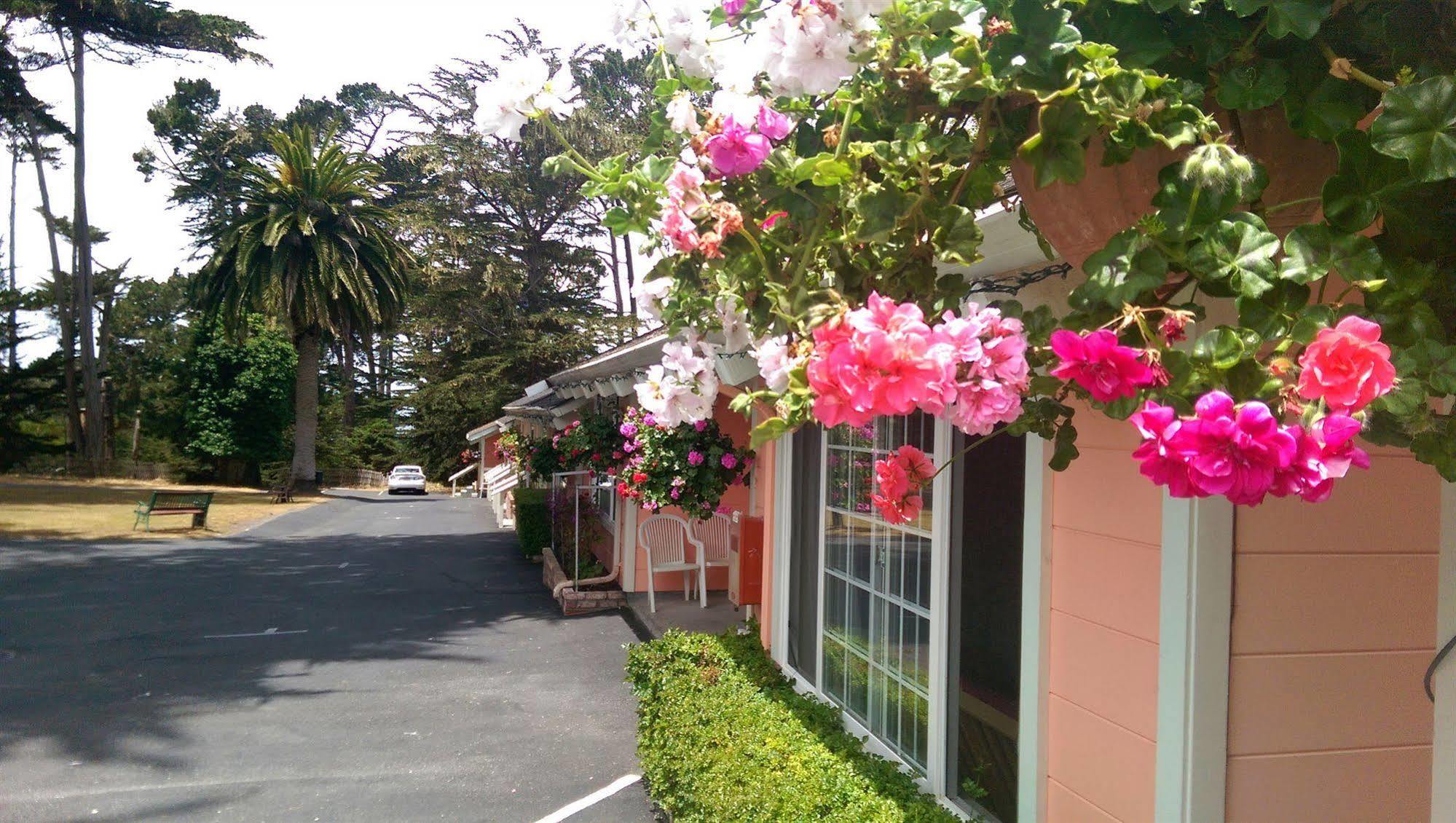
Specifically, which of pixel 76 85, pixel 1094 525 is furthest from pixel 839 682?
pixel 76 85

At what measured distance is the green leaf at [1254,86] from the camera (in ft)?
4.26

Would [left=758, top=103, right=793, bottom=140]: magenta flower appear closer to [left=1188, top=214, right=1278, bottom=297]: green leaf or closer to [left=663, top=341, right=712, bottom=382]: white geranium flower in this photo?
[left=663, top=341, right=712, bottom=382]: white geranium flower

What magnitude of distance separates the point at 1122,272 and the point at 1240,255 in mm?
135

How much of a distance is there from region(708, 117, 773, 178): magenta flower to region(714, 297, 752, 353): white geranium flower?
241 millimetres

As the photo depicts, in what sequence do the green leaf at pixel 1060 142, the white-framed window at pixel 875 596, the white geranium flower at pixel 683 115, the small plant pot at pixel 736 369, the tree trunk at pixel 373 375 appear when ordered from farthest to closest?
the tree trunk at pixel 373 375
the small plant pot at pixel 736 369
the white-framed window at pixel 875 596
the white geranium flower at pixel 683 115
the green leaf at pixel 1060 142

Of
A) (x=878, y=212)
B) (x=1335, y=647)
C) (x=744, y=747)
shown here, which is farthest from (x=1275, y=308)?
(x=744, y=747)

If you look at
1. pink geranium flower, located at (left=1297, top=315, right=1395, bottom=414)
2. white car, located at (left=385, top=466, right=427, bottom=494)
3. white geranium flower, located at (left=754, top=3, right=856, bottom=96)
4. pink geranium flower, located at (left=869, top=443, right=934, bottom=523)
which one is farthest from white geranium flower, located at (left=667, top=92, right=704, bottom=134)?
white car, located at (left=385, top=466, right=427, bottom=494)

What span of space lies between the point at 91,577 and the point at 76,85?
25.5 m

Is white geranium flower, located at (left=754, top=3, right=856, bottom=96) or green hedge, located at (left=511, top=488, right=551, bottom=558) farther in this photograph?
green hedge, located at (left=511, top=488, right=551, bottom=558)

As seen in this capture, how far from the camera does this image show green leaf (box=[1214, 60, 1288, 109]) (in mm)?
1299

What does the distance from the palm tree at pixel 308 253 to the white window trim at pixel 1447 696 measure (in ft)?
99.2

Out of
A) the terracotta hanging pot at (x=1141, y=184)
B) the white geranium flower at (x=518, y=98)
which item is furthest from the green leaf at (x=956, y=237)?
the white geranium flower at (x=518, y=98)

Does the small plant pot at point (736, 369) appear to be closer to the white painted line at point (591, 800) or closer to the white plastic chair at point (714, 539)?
the white painted line at point (591, 800)

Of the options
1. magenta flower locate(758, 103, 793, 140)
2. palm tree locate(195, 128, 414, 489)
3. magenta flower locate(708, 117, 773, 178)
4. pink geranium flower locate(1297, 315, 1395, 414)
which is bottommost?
pink geranium flower locate(1297, 315, 1395, 414)
